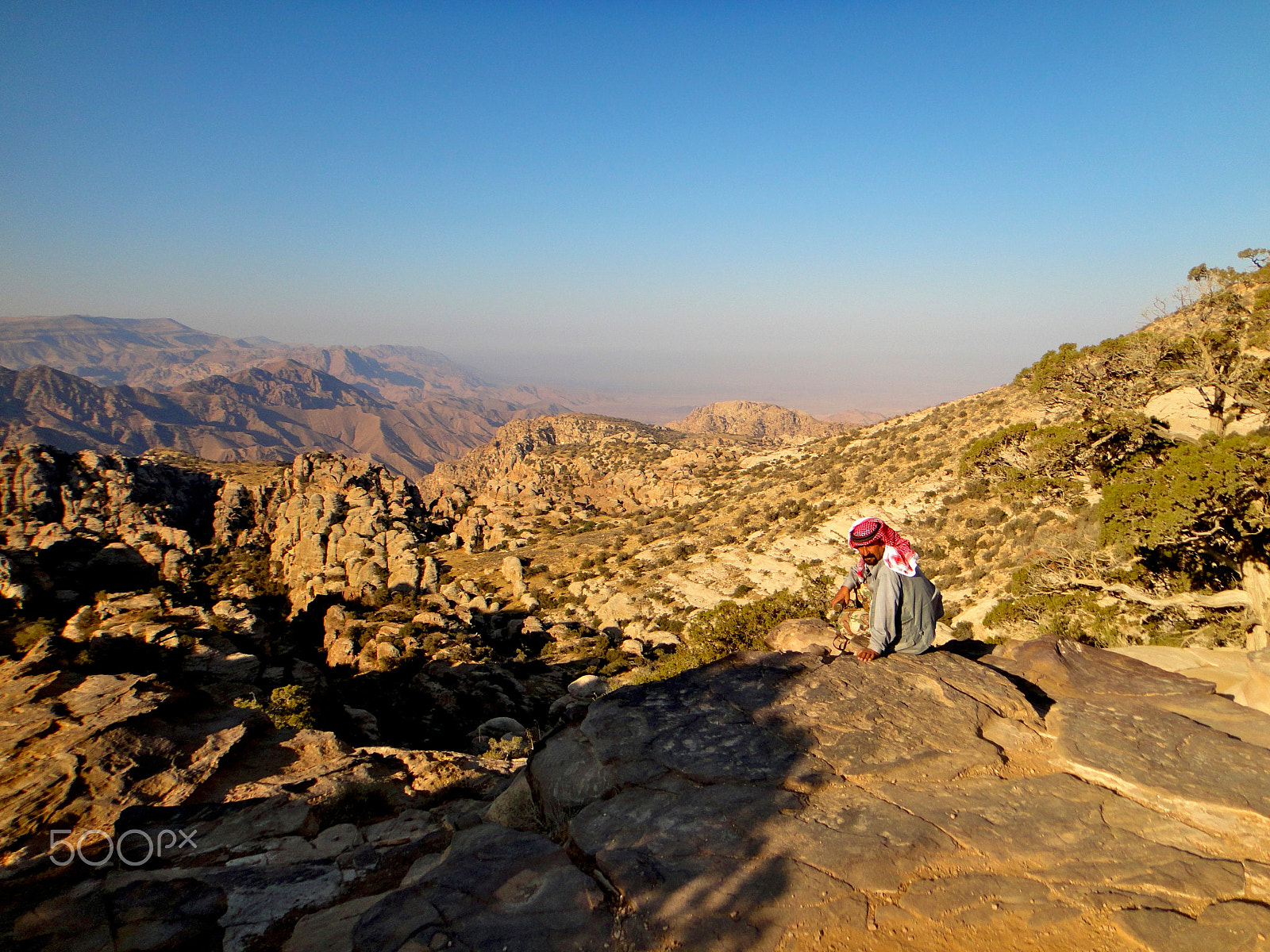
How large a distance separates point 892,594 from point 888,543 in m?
0.66

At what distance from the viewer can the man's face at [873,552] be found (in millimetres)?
7059

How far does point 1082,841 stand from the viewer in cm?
456

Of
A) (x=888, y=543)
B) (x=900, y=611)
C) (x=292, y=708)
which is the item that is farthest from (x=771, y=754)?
(x=292, y=708)

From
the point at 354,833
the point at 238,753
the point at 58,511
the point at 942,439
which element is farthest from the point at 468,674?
the point at 58,511

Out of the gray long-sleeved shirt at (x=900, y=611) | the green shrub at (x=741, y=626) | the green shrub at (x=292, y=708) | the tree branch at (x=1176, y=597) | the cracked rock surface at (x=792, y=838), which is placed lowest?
the green shrub at (x=292, y=708)

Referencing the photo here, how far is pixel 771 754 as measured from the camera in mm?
5684

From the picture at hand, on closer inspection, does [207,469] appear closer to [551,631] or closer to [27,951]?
[551,631]

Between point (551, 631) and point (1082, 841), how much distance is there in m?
23.8

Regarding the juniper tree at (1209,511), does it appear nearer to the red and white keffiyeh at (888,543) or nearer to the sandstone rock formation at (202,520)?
the red and white keffiyeh at (888,543)

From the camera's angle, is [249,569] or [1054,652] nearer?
[1054,652]

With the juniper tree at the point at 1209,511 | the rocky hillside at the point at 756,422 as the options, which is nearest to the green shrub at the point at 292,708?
the juniper tree at the point at 1209,511

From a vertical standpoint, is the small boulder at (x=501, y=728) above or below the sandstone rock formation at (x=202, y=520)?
above

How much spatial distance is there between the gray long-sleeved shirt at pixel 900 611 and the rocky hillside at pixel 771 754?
1.14 ft

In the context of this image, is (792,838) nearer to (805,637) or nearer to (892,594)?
(892,594)
